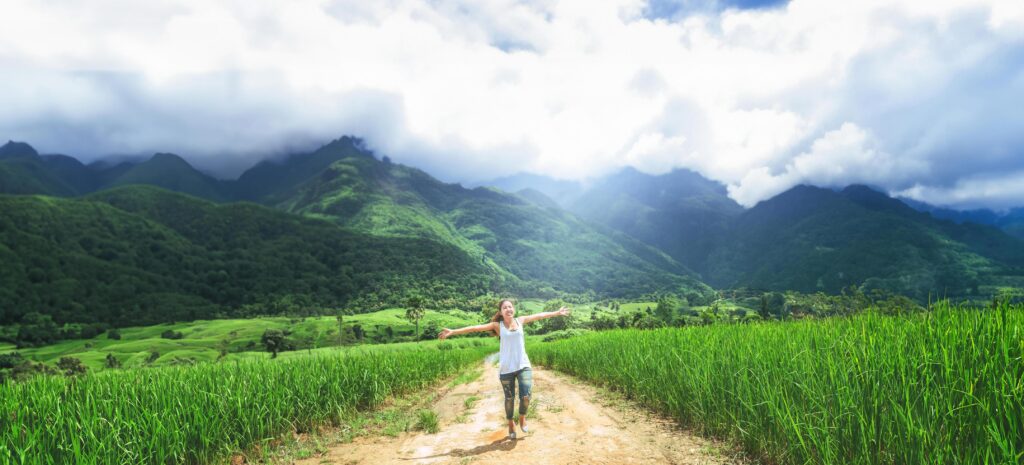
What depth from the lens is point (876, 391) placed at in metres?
4.63

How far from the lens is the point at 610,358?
14.9 metres

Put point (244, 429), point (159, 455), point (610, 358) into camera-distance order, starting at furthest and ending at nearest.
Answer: point (610, 358), point (244, 429), point (159, 455)

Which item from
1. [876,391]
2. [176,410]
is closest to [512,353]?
[876,391]

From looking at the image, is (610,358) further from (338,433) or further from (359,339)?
(359,339)

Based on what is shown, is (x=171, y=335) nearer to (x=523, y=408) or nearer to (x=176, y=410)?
(x=176, y=410)

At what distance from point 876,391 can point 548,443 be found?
5141 millimetres

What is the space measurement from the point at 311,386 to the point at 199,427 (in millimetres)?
3206

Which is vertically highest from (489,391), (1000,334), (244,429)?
(1000,334)

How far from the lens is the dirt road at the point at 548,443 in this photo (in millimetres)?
7098

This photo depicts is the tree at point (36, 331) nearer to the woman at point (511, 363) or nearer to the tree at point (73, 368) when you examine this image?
the tree at point (73, 368)

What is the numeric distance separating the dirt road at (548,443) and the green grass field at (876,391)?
88cm

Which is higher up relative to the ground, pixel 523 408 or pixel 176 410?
pixel 176 410

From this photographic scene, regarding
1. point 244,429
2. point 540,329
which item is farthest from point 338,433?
point 540,329

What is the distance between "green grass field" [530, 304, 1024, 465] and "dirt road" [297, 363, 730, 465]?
2.89 feet
